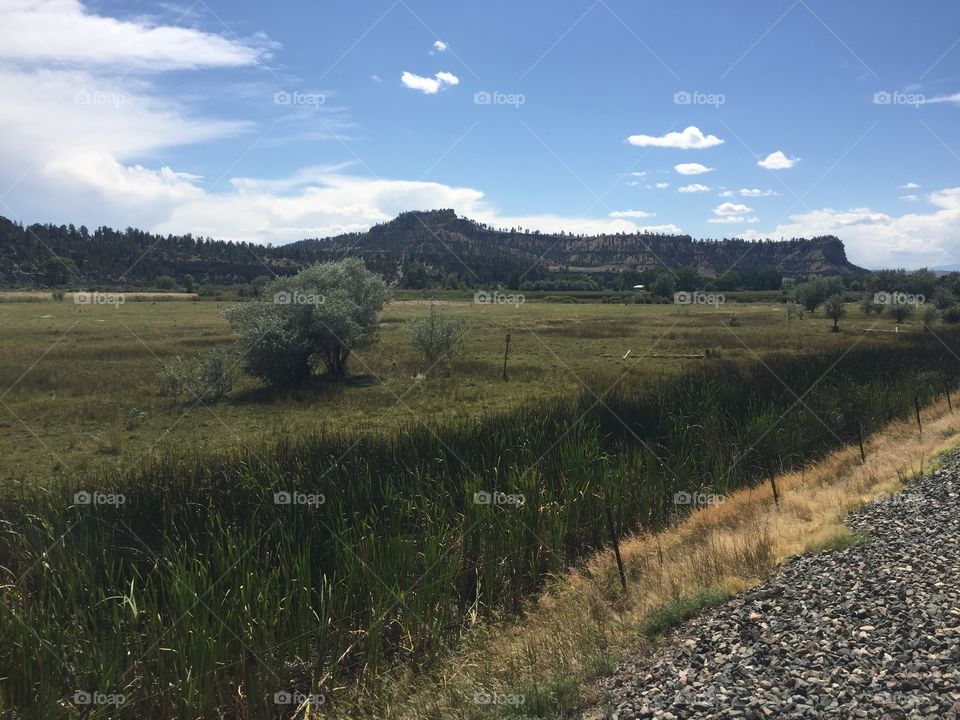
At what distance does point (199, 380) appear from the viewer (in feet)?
89.8

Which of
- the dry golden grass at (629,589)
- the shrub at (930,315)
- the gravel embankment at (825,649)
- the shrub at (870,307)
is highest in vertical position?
the shrub at (870,307)

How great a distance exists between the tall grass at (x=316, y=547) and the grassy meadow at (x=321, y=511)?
0.05 meters

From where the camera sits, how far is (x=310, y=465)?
43.5 feet

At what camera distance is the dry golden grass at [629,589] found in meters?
7.42

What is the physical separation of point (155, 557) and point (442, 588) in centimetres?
452

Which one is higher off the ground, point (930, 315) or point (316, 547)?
point (930, 315)

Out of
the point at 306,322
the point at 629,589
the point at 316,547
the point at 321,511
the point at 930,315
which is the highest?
the point at 930,315

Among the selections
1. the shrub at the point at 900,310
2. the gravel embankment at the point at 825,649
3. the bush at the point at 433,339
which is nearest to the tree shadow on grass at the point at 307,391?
the bush at the point at 433,339

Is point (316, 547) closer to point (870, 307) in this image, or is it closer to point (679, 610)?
point (679, 610)

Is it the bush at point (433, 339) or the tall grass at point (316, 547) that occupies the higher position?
the bush at point (433, 339)

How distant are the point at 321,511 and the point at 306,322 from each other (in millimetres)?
21664

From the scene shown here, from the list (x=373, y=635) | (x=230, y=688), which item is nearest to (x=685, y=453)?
(x=373, y=635)

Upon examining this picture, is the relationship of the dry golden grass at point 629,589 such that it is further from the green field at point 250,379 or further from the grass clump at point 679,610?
the green field at point 250,379

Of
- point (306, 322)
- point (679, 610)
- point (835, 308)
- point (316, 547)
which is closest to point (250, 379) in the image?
point (306, 322)
